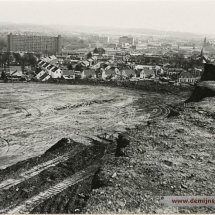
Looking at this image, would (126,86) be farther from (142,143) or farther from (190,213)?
(190,213)

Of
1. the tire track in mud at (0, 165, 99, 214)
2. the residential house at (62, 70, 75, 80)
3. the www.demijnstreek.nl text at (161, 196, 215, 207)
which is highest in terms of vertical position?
the www.demijnstreek.nl text at (161, 196, 215, 207)

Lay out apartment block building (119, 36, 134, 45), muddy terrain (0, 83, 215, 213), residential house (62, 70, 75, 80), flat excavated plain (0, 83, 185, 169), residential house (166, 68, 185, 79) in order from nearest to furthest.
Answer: muddy terrain (0, 83, 215, 213), flat excavated plain (0, 83, 185, 169), residential house (62, 70, 75, 80), residential house (166, 68, 185, 79), apartment block building (119, 36, 134, 45)

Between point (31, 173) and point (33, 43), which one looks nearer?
point (31, 173)

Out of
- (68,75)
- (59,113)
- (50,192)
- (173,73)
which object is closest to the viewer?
(50,192)

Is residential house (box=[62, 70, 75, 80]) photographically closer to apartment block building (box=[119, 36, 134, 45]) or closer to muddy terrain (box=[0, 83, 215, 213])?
muddy terrain (box=[0, 83, 215, 213])

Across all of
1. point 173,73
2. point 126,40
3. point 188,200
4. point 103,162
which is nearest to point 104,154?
point 103,162

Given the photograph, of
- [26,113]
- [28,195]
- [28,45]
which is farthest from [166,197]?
[28,45]

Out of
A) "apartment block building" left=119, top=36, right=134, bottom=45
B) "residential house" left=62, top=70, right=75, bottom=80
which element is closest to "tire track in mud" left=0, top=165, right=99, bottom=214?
"residential house" left=62, top=70, right=75, bottom=80

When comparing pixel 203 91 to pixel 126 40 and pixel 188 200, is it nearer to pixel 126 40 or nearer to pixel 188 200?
pixel 188 200
